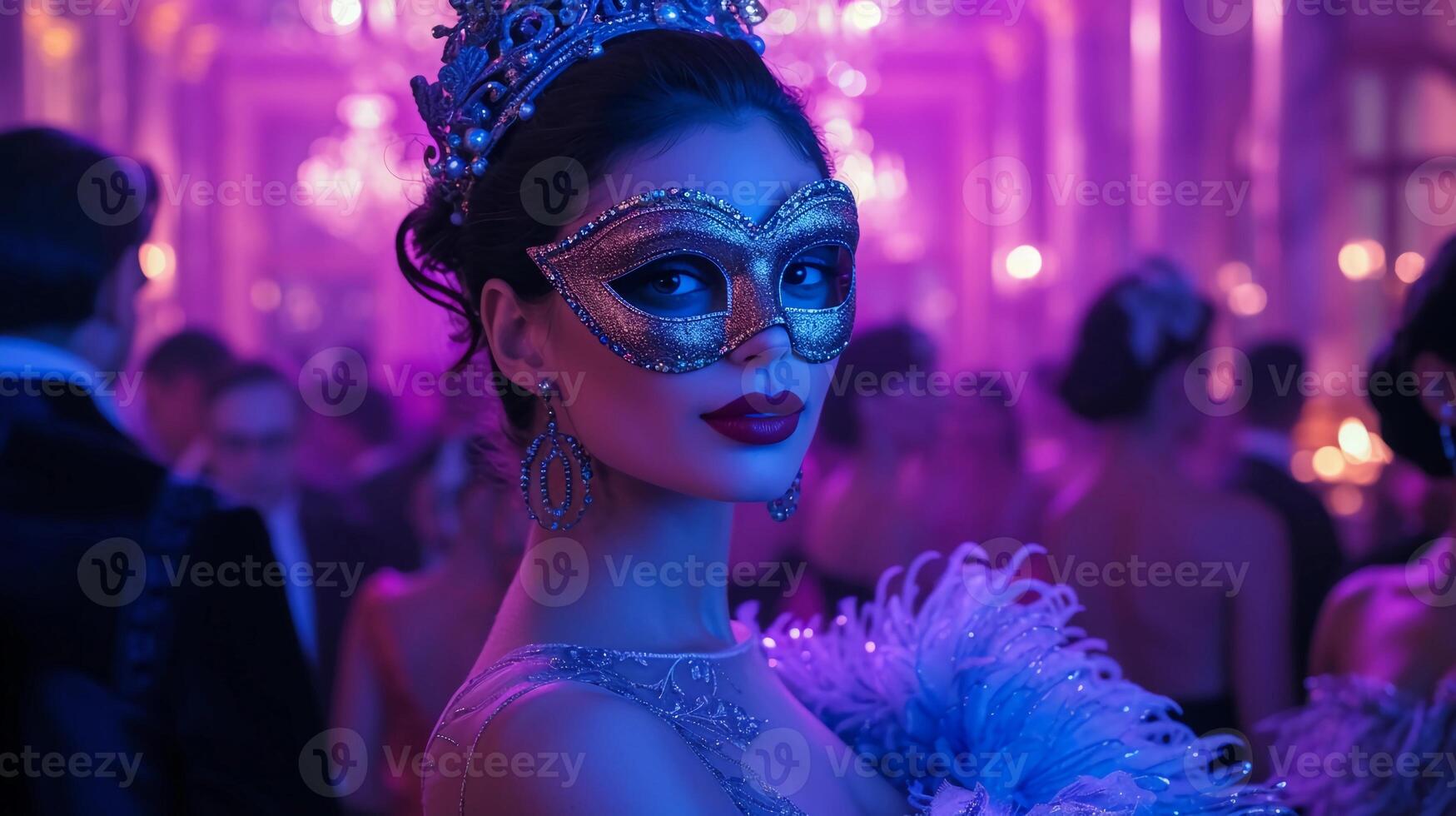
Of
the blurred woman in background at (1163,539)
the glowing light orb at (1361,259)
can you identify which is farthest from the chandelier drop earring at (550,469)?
the glowing light orb at (1361,259)

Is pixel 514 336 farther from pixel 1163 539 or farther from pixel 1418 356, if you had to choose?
pixel 1163 539

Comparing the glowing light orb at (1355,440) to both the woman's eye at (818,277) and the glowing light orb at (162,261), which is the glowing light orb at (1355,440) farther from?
the glowing light orb at (162,261)

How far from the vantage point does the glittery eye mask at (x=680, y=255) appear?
4.00 feet

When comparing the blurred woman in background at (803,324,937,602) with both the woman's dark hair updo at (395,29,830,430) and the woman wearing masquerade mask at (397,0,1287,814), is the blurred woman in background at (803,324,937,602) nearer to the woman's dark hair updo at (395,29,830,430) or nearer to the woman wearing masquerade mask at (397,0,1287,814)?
the woman wearing masquerade mask at (397,0,1287,814)

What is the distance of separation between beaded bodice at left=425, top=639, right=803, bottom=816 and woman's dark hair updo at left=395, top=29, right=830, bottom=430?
1.27ft

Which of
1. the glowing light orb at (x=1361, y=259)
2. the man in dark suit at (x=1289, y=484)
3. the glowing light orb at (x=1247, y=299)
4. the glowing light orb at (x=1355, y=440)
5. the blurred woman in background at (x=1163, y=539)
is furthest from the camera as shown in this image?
the glowing light orb at (x=1247, y=299)

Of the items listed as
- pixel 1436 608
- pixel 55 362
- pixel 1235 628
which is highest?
pixel 55 362

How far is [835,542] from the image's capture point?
386 centimetres

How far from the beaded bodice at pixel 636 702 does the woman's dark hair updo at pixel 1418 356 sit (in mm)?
1547

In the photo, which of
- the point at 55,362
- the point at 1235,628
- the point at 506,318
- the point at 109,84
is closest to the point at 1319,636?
the point at 1235,628

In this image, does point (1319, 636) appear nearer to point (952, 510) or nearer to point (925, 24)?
point (952, 510)

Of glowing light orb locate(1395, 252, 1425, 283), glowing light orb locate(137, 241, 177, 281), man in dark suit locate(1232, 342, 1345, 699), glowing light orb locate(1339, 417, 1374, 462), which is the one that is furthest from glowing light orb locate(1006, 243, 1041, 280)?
glowing light orb locate(137, 241, 177, 281)

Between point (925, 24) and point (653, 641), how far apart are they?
12.2 m

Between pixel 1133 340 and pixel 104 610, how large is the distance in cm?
242
